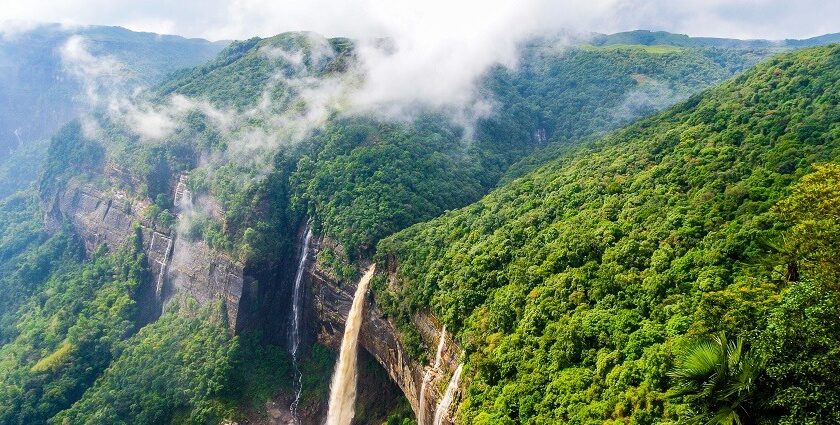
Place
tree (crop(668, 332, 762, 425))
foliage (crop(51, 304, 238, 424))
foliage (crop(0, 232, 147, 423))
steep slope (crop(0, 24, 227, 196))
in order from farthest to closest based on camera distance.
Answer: steep slope (crop(0, 24, 227, 196))
foliage (crop(0, 232, 147, 423))
foliage (crop(51, 304, 238, 424))
tree (crop(668, 332, 762, 425))

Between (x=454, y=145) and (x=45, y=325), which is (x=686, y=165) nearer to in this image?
(x=454, y=145)

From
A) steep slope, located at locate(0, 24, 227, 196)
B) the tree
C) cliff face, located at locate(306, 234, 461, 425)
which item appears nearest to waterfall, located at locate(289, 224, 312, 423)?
cliff face, located at locate(306, 234, 461, 425)

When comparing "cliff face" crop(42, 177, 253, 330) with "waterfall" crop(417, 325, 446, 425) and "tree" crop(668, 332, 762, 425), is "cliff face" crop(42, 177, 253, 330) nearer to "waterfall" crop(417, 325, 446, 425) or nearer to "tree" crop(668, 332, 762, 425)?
"waterfall" crop(417, 325, 446, 425)

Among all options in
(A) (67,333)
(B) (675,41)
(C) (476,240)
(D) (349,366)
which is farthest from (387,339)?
(B) (675,41)

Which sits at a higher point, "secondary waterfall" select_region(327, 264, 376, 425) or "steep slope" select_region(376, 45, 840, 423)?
"steep slope" select_region(376, 45, 840, 423)

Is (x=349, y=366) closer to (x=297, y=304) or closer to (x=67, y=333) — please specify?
(x=297, y=304)

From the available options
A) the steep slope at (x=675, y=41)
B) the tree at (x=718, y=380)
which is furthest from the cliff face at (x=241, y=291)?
the steep slope at (x=675, y=41)
